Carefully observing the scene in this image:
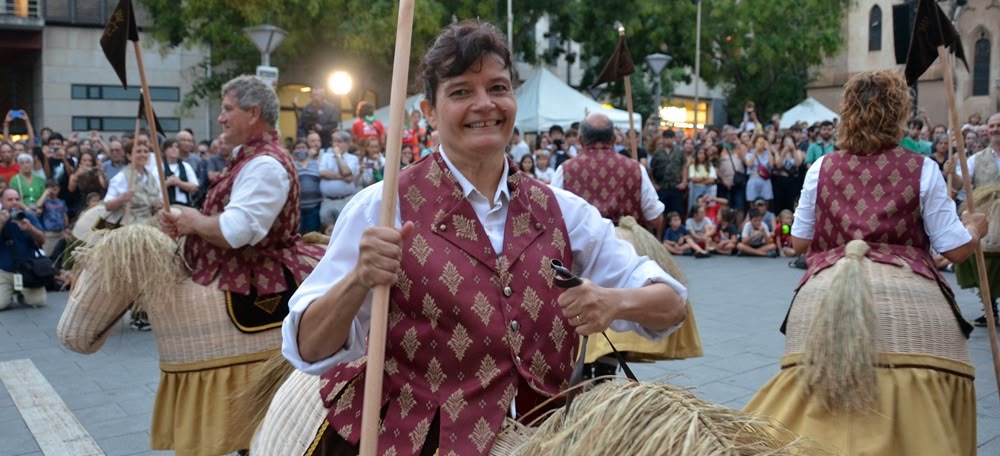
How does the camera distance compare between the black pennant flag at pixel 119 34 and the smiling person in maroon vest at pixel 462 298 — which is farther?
the black pennant flag at pixel 119 34

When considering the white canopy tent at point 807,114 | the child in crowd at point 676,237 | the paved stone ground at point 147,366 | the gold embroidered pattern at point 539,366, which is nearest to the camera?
the gold embroidered pattern at point 539,366

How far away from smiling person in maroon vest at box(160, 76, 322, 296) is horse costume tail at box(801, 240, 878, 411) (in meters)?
2.38

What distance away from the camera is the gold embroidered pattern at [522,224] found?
94.8 inches

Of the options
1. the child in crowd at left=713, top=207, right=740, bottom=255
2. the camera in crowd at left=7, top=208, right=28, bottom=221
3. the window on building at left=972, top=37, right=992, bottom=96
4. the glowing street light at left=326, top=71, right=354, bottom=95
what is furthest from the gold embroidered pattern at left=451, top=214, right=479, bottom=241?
the window on building at left=972, top=37, right=992, bottom=96

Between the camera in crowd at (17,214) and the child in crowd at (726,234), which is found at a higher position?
the camera in crowd at (17,214)

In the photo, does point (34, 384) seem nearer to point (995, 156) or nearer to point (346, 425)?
point (346, 425)

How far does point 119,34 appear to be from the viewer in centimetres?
461

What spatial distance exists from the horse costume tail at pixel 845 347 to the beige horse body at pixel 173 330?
2.53 m

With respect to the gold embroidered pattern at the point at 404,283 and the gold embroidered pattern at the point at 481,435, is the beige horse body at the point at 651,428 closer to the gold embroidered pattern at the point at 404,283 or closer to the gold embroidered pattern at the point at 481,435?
the gold embroidered pattern at the point at 481,435

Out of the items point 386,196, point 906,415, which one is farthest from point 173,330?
point 906,415

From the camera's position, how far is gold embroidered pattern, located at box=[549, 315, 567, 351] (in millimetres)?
2385

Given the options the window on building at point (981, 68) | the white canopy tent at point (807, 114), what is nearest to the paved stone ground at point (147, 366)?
the white canopy tent at point (807, 114)

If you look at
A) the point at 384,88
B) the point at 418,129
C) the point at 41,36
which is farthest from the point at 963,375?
the point at 41,36

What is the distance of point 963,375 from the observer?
3.84 metres
